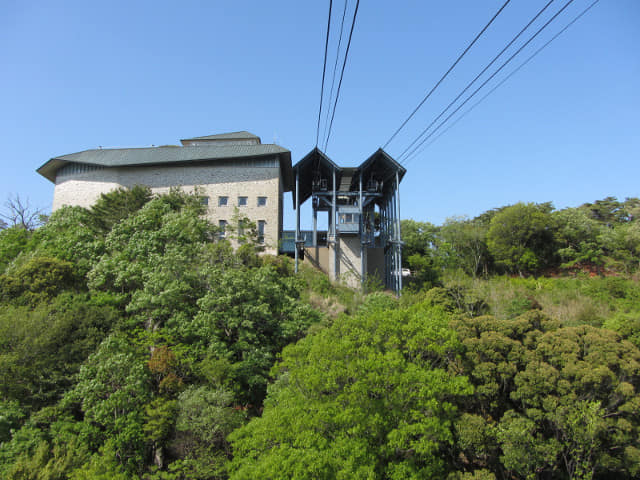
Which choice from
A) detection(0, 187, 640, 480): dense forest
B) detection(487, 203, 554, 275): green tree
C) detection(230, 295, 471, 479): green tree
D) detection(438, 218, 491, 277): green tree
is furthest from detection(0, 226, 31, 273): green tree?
detection(487, 203, 554, 275): green tree

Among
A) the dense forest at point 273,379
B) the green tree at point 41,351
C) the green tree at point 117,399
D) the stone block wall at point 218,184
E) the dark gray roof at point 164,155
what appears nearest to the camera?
the dense forest at point 273,379

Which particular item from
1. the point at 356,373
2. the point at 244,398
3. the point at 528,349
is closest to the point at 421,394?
the point at 356,373

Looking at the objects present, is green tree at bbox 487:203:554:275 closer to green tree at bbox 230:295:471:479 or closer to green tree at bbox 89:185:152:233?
green tree at bbox 230:295:471:479

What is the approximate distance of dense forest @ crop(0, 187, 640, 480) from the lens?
1270cm

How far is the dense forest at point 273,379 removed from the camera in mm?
12703

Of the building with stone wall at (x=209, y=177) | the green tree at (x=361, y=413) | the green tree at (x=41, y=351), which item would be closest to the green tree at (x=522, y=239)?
the building with stone wall at (x=209, y=177)

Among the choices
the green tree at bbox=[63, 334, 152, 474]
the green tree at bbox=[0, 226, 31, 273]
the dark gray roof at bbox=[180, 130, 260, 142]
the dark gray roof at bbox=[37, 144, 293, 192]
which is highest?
the dark gray roof at bbox=[180, 130, 260, 142]

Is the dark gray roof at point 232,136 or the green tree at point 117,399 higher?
the dark gray roof at point 232,136

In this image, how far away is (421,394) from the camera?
498 inches

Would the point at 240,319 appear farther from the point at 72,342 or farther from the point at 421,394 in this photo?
the point at 421,394

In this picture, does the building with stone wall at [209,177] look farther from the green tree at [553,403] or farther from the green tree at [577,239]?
the green tree at [577,239]

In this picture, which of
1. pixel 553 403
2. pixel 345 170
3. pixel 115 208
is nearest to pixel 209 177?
pixel 115 208

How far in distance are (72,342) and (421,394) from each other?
15.7 metres

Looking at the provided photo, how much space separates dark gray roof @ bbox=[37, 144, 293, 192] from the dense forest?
453 inches
